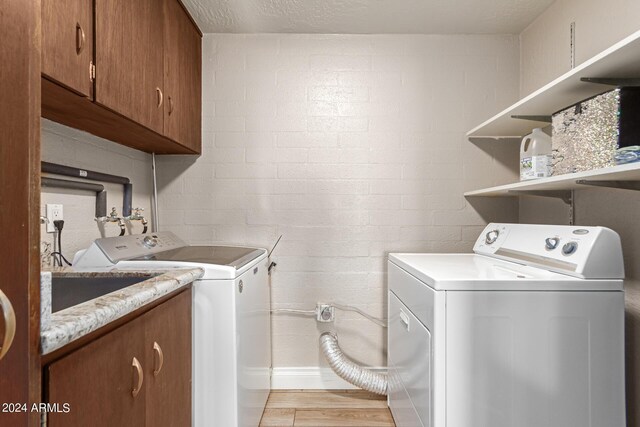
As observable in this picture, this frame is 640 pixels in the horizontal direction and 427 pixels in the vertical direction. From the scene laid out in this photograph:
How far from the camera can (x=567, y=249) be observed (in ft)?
4.45

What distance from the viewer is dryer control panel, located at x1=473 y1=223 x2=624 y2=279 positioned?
125 centimetres

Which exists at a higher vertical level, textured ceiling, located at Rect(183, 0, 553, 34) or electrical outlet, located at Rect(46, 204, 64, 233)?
textured ceiling, located at Rect(183, 0, 553, 34)

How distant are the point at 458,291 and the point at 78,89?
138cm

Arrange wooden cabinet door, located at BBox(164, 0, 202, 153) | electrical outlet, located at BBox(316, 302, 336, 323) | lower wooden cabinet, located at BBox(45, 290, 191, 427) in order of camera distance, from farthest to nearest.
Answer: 1. electrical outlet, located at BBox(316, 302, 336, 323)
2. wooden cabinet door, located at BBox(164, 0, 202, 153)
3. lower wooden cabinet, located at BBox(45, 290, 191, 427)

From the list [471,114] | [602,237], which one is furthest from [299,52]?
[602,237]

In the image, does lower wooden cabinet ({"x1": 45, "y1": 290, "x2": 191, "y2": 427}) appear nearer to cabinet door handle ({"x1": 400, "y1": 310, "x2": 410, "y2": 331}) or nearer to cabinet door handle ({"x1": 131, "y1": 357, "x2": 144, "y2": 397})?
cabinet door handle ({"x1": 131, "y1": 357, "x2": 144, "y2": 397})

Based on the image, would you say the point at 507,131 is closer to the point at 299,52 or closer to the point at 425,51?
the point at 425,51

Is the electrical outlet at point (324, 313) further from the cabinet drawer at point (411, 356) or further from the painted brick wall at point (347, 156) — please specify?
the cabinet drawer at point (411, 356)

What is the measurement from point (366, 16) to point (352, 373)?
208 centimetres

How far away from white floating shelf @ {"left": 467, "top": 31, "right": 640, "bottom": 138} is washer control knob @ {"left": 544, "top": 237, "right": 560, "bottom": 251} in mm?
581

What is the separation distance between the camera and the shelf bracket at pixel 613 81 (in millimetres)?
1308

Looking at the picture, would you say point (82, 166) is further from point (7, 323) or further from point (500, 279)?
point (500, 279)

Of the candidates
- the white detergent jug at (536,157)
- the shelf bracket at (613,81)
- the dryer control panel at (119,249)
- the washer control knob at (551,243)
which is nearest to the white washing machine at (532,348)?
the washer control knob at (551,243)

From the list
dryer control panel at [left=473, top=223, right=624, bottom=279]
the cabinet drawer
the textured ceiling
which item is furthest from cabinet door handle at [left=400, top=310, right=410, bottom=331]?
the textured ceiling
